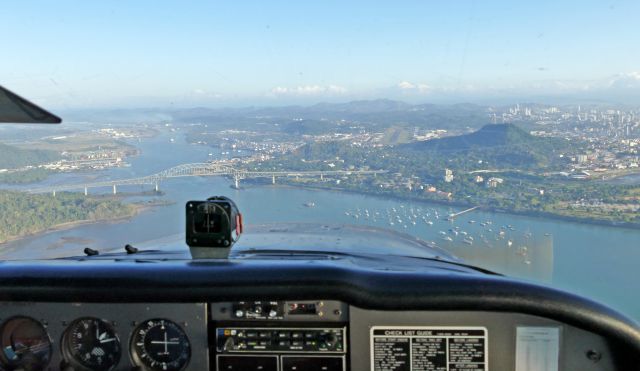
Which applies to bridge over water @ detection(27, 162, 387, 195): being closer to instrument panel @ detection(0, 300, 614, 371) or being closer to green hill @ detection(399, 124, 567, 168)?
green hill @ detection(399, 124, 567, 168)

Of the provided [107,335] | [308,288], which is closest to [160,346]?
[107,335]

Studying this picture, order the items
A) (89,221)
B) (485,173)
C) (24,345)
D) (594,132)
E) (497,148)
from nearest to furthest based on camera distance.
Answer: (24,345) → (89,221) → (594,132) → (485,173) → (497,148)

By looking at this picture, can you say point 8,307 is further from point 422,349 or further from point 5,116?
point 422,349

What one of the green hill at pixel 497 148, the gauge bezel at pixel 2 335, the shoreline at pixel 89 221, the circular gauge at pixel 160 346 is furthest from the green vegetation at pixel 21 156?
the green hill at pixel 497 148

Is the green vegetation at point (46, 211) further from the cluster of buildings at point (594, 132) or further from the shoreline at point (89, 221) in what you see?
the cluster of buildings at point (594, 132)

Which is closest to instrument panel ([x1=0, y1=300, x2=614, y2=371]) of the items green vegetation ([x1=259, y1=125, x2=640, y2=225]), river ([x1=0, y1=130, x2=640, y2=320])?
river ([x1=0, y1=130, x2=640, y2=320])

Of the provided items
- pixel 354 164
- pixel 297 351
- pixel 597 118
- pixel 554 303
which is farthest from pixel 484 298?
pixel 597 118

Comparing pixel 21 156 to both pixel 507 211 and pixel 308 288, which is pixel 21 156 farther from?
pixel 308 288
